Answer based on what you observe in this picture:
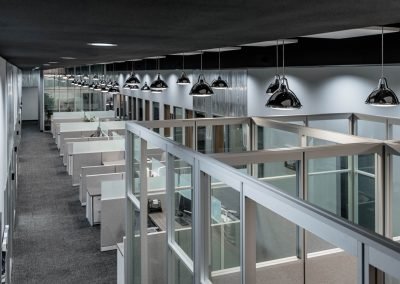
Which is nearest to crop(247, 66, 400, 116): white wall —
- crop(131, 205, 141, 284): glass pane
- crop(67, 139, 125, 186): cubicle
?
crop(67, 139, 125, 186): cubicle

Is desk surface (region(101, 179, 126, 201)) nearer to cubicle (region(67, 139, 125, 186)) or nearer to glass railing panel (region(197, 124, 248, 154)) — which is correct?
glass railing panel (region(197, 124, 248, 154))

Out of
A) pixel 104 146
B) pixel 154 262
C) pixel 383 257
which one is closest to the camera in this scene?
pixel 383 257

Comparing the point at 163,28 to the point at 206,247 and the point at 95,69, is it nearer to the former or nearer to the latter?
the point at 206,247

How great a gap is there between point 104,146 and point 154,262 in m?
5.97

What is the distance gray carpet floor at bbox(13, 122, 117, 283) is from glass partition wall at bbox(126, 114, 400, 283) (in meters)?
1.08

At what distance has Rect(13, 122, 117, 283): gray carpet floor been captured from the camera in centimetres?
525

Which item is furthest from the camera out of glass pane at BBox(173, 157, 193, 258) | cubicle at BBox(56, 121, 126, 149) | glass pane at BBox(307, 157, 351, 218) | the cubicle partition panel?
cubicle at BBox(56, 121, 126, 149)

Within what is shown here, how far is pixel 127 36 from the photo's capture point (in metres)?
2.64

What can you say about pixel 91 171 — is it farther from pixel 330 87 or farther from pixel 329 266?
pixel 329 266

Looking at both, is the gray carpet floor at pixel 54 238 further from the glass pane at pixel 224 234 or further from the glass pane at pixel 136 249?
the glass pane at pixel 224 234

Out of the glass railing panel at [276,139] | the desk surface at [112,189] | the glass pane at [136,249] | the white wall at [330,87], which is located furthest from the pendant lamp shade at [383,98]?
the desk surface at [112,189]

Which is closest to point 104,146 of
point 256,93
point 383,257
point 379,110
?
point 256,93

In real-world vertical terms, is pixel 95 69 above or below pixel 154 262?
above

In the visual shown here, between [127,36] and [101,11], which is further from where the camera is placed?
[127,36]
